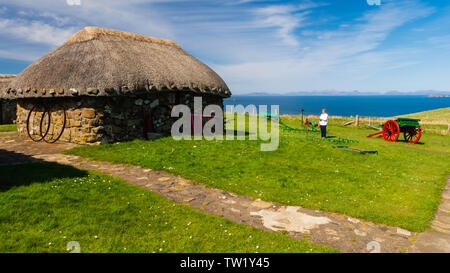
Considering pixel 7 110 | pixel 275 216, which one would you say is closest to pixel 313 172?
pixel 275 216

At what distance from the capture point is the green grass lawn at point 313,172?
7816 mm

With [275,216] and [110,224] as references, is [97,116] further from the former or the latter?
[275,216]

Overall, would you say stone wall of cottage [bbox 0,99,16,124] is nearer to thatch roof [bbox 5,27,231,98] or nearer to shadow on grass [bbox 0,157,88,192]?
thatch roof [bbox 5,27,231,98]

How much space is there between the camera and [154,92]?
51.4 feet

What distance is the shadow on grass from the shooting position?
7709 millimetres

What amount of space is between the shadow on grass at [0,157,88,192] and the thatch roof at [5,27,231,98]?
4.93 m

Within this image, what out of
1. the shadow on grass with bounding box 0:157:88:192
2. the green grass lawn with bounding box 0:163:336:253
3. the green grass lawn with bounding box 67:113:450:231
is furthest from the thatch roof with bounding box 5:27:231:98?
the green grass lawn with bounding box 0:163:336:253

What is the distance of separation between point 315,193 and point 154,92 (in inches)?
425

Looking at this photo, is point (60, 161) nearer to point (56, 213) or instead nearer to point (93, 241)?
point (56, 213)

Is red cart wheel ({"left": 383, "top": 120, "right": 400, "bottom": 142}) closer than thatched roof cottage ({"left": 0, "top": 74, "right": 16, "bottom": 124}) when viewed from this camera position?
Yes

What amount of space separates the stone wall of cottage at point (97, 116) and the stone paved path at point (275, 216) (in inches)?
150

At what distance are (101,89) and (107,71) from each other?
4.24ft

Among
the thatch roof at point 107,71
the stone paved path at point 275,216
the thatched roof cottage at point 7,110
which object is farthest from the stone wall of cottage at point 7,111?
the stone paved path at point 275,216

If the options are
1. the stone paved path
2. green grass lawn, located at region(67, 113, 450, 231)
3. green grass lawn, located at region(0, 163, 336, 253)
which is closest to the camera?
green grass lawn, located at region(0, 163, 336, 253)
